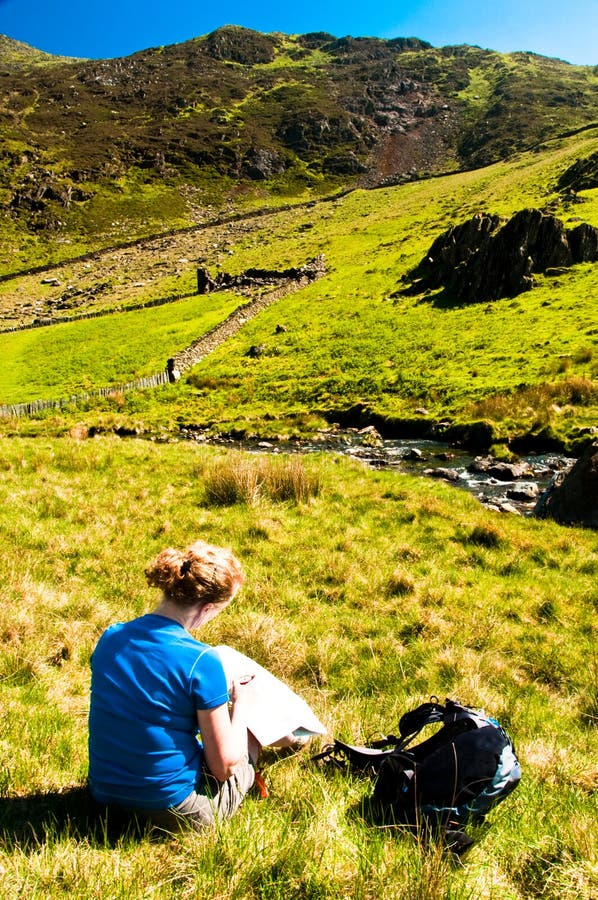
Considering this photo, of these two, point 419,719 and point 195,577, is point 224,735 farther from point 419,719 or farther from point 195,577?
point 419,719

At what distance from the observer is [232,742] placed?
335 cm

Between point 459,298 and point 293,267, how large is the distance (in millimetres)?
29517

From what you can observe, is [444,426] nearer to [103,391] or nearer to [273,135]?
[103,391]

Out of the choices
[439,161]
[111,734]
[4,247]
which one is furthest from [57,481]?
[439,161]

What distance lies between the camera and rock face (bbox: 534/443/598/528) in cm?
1177

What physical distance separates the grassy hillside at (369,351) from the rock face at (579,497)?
220 inches

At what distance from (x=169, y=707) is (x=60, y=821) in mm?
1084

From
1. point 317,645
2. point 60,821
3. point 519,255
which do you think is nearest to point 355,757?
point 60,821

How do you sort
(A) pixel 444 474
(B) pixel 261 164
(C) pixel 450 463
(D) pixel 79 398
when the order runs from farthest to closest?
(B) pixel 261 164, (D) pixel 79 398, (C) pixel 450 463, (A) pixel 444 474

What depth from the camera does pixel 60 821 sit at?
329 centimetres

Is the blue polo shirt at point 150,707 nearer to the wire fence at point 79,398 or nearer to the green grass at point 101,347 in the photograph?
the wire fence at point 79,398

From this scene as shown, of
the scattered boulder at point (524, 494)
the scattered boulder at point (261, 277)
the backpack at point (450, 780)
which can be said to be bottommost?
the scattered boulder at point (524, 494)

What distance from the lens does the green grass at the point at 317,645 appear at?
9.55ft

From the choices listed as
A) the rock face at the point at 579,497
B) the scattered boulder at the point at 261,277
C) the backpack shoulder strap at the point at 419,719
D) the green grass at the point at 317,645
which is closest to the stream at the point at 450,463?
the rock face at the point at 579,497
